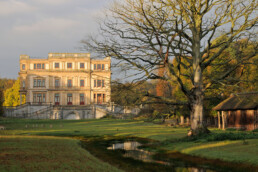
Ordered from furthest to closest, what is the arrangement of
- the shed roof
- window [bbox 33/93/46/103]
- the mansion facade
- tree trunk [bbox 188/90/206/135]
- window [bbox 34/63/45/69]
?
window [bbox 33/93/46/103] → window [bbox 34/63/45/69] → the mansion facade → the shed roof → tree trunk [bbox 188/90/206/135]

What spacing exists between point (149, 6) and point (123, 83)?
5.99 metres

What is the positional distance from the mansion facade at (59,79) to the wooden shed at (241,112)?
153 feet

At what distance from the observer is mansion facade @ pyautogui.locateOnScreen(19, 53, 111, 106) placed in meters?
78.9

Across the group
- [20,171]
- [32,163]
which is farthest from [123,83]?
[20,171]

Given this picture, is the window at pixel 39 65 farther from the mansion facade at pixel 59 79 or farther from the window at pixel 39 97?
the window at pixel 39 97

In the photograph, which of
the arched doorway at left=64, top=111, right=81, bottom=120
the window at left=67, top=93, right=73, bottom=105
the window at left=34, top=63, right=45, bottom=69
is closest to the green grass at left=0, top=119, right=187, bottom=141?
the arched doorway at left=64, top=111, right=81, bottom=120

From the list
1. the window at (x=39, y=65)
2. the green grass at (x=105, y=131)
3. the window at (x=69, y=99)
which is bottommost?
the green grass at (x=105, y=131)

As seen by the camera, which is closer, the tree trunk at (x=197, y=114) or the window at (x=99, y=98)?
the tree trunk at (x=197, y=114)

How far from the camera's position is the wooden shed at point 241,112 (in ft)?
104

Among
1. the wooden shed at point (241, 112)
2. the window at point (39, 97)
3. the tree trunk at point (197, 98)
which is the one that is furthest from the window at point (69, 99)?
the tree trunk at point (197, 98)

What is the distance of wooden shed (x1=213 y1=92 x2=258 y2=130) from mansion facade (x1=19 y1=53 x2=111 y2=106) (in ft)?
153

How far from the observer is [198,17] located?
21703mm

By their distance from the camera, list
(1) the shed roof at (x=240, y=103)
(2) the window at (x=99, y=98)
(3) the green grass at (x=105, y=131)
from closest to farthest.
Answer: (3) the green grass at (x=105, y=131), (1) the shed roof at (x=240, y=103), (2) the window at (x=99, y=98)

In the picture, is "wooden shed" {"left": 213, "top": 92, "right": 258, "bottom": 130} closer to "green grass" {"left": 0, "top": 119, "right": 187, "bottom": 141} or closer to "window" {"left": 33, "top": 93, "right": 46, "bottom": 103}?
"green grass" {"left": 0, "top": 119, "right": 187, "bottom": 141}
